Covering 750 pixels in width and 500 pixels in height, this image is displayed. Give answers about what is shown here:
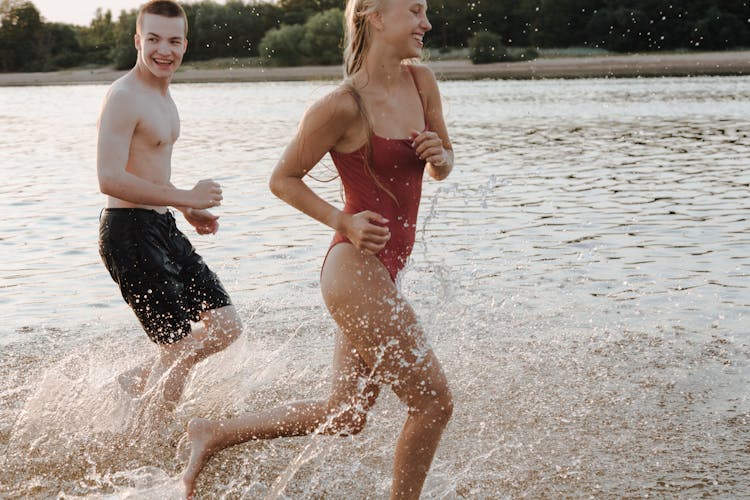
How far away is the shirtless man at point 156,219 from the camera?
4.70 metres

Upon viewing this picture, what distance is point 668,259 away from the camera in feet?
31.3

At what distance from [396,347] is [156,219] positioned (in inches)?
66.2

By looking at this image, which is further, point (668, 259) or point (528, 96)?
point (528, 96)

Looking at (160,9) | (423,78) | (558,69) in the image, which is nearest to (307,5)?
(558,69)

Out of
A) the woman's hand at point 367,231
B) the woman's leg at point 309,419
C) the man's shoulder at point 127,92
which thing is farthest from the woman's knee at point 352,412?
the man's shoulder at point 127,92

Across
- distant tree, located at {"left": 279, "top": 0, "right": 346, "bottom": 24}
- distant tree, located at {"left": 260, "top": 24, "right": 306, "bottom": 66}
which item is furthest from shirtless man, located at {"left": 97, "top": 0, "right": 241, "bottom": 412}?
distant tree, located at {"left": 279, "top": 0, "right": 346, "bottom": 24}

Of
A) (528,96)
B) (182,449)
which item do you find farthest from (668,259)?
(528,96)

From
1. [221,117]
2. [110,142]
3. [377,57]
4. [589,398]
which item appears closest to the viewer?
[377,57]

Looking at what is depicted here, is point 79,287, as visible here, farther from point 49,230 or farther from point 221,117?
point 221,117

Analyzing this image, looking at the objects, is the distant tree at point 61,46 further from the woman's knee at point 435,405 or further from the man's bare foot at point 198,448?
the woman's knee at point 435,405

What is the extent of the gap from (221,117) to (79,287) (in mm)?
25739

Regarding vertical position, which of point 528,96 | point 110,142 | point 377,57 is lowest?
point 528,96

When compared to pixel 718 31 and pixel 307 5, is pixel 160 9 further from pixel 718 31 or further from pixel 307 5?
pixel 307 5

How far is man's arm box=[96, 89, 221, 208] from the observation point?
464cm
